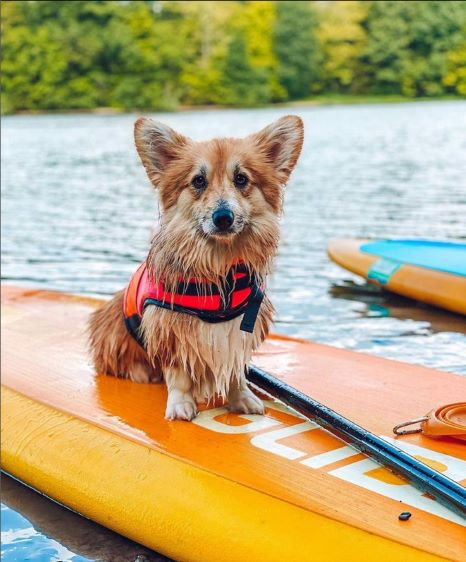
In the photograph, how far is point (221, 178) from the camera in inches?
122

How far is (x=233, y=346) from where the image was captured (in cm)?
338

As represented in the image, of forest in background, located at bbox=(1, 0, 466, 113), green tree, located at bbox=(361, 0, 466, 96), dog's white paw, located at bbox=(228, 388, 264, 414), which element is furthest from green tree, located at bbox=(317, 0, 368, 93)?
dog's white paw, located at bbox=(228, 388, 264, 414)

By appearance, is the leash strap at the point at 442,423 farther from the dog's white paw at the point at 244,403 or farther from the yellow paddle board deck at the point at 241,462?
the dog's white paw at the point at 244,403

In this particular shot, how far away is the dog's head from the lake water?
129cm

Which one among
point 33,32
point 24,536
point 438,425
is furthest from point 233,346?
point 33,32

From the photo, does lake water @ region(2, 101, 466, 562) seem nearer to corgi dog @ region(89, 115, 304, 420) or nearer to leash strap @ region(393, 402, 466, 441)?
corgi dog @ region(89, 115, 304, 420)

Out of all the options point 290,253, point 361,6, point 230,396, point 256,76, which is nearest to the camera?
point 230,396

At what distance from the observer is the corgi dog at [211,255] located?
3.12 metres

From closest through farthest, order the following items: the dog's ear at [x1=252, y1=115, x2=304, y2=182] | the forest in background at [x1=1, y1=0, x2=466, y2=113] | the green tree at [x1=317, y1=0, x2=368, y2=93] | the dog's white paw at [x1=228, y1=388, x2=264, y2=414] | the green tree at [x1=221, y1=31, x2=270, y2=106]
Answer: the dog's ear at [x1=252, y1=115, x2=304, y2=182] < the dog's white paw at [x1=228, y1=388, x2=264, y2=414] < the green tree at [x1=317, y1=0, x2=368, y2=93] < the forest in background at [x1=1, y1=0, x2=466, y2=113] < the green tree at [x1=221, y1=31, x2=270, y2=106]

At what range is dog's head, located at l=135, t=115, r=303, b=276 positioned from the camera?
308cm

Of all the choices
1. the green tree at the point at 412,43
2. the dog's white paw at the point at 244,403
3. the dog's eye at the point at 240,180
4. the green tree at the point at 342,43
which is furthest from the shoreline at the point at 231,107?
the dog's eye at the point at 240,180

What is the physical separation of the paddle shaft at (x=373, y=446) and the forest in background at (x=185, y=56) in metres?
27.2

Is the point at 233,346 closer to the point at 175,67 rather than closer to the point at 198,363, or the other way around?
the point at 198,363

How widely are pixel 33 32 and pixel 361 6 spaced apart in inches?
657
